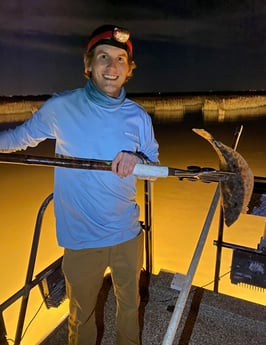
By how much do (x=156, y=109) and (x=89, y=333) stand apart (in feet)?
182

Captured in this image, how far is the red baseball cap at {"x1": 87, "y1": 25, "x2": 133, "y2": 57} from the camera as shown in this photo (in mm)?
1494

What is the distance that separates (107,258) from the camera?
1.61 metres

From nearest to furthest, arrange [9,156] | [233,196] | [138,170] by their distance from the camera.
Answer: [9,156] < [138,170] < [233,196]

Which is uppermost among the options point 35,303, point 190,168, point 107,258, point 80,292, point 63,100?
point 63,100

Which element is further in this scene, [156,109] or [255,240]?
[156,109]

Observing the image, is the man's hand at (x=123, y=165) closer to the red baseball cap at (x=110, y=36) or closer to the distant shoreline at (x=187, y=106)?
the red baseball cap at (x=110, y=36)

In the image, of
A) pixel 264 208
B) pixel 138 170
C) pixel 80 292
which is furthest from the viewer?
pixel 264 208

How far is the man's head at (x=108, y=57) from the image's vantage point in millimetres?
1493

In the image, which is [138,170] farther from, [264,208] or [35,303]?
[35,303]

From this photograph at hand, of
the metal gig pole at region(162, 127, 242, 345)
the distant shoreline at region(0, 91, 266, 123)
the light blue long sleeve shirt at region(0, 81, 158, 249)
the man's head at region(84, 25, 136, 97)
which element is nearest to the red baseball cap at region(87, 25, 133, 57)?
the man's head at region(84, 25, 136, 97)

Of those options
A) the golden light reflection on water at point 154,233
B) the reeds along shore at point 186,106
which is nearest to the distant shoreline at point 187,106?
the reeds along shore at point 186,106

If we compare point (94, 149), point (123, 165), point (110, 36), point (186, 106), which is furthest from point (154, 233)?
point (186, 106)

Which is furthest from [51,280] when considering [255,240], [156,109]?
[156,109]

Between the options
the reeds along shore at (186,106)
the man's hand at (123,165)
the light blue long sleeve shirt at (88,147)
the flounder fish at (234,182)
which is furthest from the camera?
the reeds along shore at (186,106)
